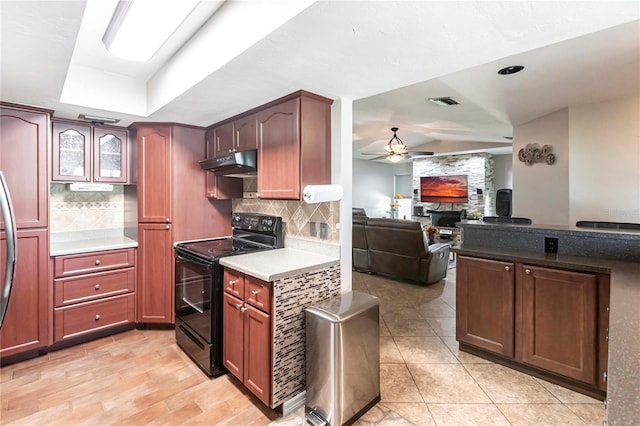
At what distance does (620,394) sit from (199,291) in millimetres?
2372

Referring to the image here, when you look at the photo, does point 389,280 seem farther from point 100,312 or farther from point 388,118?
point 100,312

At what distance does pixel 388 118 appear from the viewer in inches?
208

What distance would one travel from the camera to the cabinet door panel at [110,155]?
307cm

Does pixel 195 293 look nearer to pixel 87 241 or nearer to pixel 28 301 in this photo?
pixel 28 301

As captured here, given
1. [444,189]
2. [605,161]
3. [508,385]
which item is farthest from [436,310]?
[444,189]

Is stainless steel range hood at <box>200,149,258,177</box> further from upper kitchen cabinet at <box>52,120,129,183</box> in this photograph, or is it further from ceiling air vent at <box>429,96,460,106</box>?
ceiling air vent at <box>429,96,460,106</box>

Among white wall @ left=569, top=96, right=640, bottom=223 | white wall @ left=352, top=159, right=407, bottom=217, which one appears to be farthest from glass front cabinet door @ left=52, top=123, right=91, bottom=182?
white wall @ left=352, top=159, right=407, bottom=217

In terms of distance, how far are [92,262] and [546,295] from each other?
12.2ft

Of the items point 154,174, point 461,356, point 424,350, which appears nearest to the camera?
point 461,356

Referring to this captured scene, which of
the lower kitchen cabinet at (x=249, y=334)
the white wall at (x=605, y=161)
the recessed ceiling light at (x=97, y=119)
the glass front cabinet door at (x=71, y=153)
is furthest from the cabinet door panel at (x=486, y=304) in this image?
the glass front cabinet door at (x=71, y=153)

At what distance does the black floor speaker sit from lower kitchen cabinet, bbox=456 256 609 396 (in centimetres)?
661

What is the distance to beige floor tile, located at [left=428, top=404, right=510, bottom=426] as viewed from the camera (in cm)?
183

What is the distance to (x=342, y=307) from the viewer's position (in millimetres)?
1886

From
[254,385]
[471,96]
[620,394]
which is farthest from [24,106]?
[471,96]
